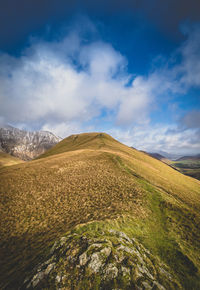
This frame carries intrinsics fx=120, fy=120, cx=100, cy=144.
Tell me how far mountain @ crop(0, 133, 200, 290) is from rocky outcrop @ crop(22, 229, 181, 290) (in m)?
0.03

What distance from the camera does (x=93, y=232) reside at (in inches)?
368

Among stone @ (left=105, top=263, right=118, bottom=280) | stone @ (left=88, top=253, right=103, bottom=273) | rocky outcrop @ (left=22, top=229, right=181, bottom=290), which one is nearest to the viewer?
rocky outcrop @ (left=22, top=229, right=181, bottom=290)

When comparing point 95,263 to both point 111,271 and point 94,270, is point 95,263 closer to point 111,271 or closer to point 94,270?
point 94,270

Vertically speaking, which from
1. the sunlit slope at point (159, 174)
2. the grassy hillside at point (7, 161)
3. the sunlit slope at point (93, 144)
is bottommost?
the grassy hillside at point (7, 161)

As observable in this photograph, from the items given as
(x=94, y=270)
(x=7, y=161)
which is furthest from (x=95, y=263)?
(x=7, y=161)

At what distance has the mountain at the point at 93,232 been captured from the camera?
5980mm

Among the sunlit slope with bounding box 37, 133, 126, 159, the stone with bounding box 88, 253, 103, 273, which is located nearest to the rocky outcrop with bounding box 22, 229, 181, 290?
the stone with bounding box 88, 253, 103, 273

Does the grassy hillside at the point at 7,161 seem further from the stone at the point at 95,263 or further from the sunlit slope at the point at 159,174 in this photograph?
the stone at the point at 95,263

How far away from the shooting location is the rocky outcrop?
5.48 m

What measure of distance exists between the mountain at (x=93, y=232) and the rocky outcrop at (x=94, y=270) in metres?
0.03

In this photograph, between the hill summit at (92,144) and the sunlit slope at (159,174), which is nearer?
the sunlit slope at (159,174)

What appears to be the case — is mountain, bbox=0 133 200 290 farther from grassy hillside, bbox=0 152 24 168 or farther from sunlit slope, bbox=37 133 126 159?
grassy hillside, bbox=0 152 24 168

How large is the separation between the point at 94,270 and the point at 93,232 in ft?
11.4

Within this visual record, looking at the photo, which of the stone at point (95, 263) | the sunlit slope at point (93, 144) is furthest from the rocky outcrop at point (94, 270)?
the sunlit slope at point (93, 144)
